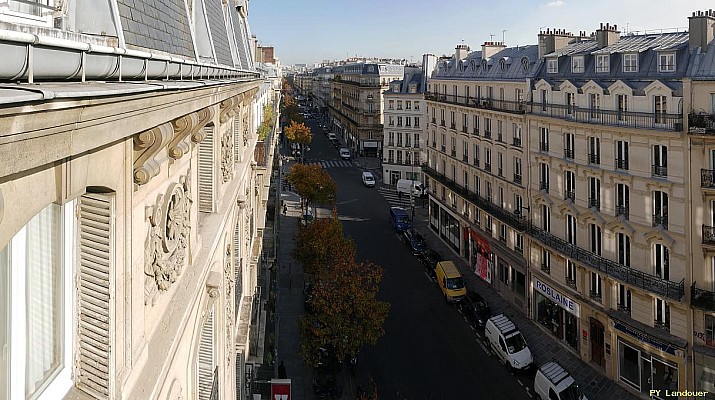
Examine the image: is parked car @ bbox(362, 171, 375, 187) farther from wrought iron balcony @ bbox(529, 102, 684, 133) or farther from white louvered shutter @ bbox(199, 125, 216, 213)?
white louvered shutter @ bbox(199, 125, 216, 213)

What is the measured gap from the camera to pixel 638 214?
24.9 meters

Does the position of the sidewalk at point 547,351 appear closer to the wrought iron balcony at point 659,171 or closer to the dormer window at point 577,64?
the wrought iron balcony at point 659,171

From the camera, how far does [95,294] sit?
4.21 meters

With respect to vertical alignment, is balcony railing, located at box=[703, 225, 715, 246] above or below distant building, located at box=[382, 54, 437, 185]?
below

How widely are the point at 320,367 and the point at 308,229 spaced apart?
38.4 feet

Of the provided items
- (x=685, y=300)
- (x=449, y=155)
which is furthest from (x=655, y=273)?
(x=449, y=155)

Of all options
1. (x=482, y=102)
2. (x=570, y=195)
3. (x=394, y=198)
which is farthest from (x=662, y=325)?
(x=394, y=198)

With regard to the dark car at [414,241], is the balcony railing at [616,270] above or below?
above

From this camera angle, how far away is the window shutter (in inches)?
163

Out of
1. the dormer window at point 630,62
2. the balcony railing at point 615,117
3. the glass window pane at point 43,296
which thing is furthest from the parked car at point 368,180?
the glass window pane at point 43,296

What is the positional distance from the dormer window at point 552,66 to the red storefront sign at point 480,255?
1244cm

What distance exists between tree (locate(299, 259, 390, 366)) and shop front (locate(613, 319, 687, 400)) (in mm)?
11074

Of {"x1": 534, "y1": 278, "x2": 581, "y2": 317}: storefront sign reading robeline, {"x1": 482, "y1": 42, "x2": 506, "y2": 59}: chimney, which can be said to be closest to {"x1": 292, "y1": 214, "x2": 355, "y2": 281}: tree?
{"x1": 534, "y1": 278, "x2": 581, "y2": 317}: storefront sign reading robeline

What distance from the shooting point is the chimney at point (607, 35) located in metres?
30.3
